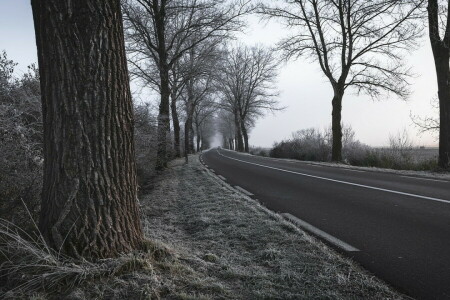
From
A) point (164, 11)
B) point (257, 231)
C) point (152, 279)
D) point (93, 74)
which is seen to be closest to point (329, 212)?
point (257, 231)

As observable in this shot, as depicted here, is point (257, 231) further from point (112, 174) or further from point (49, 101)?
point (49, 101)

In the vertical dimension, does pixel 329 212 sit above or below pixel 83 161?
below

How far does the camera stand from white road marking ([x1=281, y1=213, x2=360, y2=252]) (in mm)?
4297

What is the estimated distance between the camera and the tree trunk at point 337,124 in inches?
811

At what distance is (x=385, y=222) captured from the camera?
5426mm

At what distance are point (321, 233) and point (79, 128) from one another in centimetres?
335

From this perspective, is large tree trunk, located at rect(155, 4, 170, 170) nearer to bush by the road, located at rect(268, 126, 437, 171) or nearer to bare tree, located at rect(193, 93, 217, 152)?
bush by the road, located at rect(268, 126, 437, 171)

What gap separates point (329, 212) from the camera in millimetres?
6309

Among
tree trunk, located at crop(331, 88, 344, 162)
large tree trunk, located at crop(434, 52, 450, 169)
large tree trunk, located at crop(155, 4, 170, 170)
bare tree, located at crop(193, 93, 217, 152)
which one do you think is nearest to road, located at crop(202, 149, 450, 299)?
large tree trunk, located at crop(434, 52, 450, 169)

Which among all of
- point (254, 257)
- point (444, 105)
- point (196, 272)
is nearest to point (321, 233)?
point (254, 257)

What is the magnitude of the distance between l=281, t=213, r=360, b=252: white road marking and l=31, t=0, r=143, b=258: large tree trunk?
2490 millimetres

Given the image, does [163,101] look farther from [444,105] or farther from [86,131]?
[86,131]

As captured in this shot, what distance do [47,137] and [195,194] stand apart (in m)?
5.67

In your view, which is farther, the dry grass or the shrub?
the shrub
